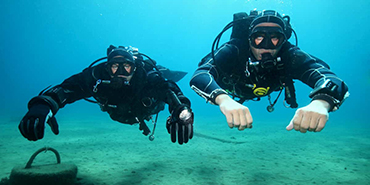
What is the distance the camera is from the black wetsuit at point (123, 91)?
3.88 meters

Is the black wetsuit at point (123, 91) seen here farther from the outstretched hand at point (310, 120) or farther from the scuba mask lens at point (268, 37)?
the outstretched hand at point (310, 120)

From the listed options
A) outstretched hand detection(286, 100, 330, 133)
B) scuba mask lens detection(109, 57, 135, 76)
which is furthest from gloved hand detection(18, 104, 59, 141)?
outstretched hand detection(286, 100, 330, 133)

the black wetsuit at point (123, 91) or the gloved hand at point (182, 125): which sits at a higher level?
the black wetsuit at point (123, 91)

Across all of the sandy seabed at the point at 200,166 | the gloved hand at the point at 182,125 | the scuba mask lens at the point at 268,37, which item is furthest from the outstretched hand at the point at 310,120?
the sandy seabed at the point at 200,166

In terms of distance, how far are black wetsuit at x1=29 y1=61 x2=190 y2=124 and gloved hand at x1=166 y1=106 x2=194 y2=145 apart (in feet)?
2.84

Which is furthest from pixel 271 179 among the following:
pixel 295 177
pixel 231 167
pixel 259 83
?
pixel 259 83

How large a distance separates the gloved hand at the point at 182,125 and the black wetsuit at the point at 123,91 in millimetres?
867

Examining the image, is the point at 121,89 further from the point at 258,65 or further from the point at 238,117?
the point at 238,117

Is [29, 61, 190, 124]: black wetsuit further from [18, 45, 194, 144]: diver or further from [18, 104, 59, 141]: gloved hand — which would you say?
[18, 104, 59, 141]: gloved hand

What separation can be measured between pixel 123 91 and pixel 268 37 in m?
3.05

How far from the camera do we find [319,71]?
2.71 meters

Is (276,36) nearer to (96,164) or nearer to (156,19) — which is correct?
(96,164)

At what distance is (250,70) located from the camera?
346cm

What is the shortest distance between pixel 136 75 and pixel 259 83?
264 cm
